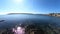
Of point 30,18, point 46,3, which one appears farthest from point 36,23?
point 46,3

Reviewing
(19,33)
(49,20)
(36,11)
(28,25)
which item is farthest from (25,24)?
(49,20)

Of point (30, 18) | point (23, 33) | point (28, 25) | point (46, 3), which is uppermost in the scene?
point (46, 3)

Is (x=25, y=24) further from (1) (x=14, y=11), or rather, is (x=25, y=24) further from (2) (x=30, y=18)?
(1) (x=14, y=11)

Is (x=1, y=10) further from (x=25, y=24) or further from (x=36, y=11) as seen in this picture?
(x=36, y=11)

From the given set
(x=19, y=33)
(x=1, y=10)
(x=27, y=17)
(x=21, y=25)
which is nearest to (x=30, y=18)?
(x=27, y=17)

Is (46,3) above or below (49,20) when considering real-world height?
above

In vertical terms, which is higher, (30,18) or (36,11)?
(36,11)
